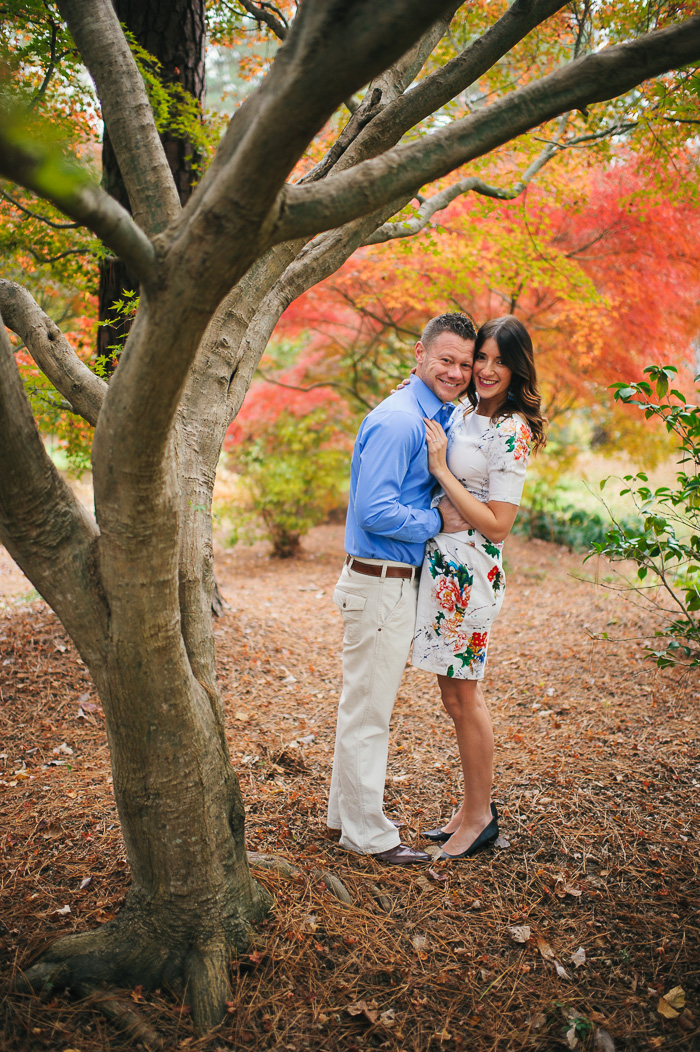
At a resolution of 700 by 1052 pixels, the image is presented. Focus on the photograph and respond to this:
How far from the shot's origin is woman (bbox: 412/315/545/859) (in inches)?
101

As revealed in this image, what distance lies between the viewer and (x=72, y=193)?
3.42ft

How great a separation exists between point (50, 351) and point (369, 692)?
168cm

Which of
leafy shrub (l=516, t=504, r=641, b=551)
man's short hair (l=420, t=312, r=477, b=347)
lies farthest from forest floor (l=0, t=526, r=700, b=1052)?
leafy shrub (l=516, t=504, r=641, b=551)

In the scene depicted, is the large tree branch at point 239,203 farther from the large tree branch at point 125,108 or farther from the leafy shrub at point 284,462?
the leafy shrub at point 284,462

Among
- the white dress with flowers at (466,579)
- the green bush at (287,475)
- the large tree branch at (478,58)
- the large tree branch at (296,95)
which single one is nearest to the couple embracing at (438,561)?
the white dress with flowers at (466,579)

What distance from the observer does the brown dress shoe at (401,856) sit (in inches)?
103

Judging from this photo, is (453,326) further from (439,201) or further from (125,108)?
(439,201)

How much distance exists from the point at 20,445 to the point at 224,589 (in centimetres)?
593

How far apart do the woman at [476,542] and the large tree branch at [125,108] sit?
124 centimetres

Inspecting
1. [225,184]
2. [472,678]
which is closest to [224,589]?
[472,678]

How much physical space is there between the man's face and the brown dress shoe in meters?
1.85

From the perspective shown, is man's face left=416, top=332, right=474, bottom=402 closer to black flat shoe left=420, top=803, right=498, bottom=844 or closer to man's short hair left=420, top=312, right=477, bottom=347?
→ man's short hair left=420, top=312, right=477, bottom=347

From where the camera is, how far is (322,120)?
1.23 meters

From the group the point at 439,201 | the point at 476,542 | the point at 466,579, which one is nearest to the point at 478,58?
the point at 476,542
